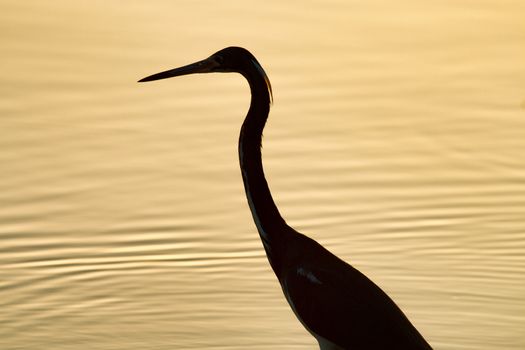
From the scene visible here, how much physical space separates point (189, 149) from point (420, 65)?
181 cm

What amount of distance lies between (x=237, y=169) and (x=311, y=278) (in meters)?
2.27

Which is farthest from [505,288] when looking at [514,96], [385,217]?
[514,96]

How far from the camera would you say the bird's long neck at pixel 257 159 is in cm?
388

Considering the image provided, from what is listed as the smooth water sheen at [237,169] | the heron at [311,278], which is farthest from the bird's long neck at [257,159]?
the smooth water sheen at [237,169]

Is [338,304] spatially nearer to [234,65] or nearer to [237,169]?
[234,65]

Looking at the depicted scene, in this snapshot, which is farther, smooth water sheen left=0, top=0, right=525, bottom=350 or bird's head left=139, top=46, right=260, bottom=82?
smooth water sheen left=0, top=0, right=525, bottom=350

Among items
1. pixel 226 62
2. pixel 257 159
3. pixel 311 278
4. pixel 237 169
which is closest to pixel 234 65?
pixel 226 62

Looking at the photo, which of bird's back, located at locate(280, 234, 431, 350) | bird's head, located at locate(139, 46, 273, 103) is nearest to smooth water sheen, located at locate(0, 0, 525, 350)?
bird's back, located at locate(280, 234, 431, 350)

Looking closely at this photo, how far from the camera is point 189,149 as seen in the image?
6.20 meters

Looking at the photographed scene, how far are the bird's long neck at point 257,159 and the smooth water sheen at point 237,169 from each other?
16.5 inches

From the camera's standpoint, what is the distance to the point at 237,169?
6.07 metres

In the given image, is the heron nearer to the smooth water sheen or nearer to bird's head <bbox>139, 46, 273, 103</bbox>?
bird's head <bbox>139, 46, 273, 103</bbox>

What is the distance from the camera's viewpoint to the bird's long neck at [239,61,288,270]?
388cm

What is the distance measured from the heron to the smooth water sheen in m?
0.35
